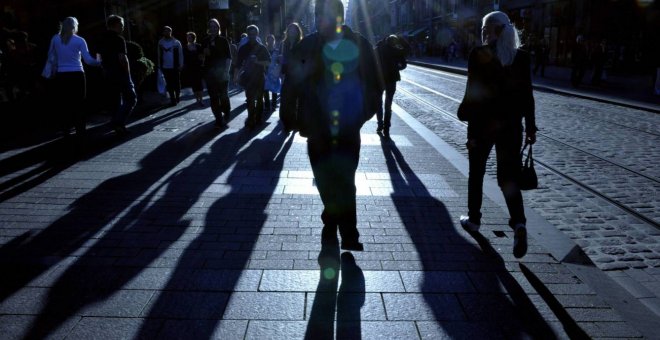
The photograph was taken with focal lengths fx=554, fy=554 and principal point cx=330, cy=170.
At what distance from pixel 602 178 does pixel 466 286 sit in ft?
13.4

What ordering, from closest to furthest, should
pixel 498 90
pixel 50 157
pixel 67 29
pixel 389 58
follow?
1. pixel 498 90
2. pixel 50 157
3. pixel 67 29
4. pixel 389 58

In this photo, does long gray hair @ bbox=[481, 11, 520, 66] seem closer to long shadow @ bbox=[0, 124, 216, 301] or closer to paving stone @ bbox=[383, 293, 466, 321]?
paving stone @ bbox=[383, 293, 466, 321]

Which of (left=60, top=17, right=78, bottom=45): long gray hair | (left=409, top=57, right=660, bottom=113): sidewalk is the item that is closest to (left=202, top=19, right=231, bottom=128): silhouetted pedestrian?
(left=60, top=17, right=78, bottom=45): long gray hair

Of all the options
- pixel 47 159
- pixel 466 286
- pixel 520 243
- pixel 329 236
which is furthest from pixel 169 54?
pixel 466 286

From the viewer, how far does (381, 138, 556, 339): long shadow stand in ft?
9.66

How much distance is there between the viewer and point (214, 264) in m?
3.75

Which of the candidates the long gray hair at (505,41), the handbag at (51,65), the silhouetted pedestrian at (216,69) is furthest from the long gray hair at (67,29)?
the long gray hair at (505,41)

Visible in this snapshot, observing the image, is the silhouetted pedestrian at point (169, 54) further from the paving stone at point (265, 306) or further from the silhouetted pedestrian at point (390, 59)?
the paving stone at point (265, 306)

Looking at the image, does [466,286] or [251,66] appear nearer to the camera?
[466,286]

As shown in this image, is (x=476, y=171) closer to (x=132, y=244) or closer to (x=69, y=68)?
Result: (x=132, y=244)

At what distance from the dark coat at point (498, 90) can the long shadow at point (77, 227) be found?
3072 mm

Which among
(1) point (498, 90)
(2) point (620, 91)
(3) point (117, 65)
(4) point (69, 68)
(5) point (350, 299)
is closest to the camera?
(5) point (350, 299)

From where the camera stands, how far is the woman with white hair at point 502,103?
148 inches

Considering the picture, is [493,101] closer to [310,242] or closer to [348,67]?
[348,67]
